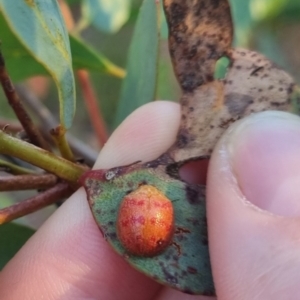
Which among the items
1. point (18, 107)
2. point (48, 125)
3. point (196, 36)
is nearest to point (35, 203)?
point (18, 107)

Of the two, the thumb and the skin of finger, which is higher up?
the thumb

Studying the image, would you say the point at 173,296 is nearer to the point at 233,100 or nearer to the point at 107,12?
the point at 233,100

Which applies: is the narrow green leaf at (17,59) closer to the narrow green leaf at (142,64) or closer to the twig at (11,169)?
the narrow green leaf at (142,64)

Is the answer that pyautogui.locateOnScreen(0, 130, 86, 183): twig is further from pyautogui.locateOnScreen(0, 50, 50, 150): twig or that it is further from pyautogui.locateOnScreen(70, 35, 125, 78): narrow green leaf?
pyautogui.locateOnScreen(70, 35, 125, 78): narrow green leaf

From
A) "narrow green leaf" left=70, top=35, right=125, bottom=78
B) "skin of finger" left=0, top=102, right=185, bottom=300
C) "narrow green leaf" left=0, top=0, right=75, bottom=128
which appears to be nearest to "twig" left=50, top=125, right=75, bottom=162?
"narrow green leaf" left=0, top=0, right=75, bottom=128

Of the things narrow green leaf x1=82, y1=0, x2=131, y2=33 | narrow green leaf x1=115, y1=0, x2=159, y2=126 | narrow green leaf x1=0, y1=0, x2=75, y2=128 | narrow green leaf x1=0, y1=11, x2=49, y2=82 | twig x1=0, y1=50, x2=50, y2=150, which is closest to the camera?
narrow green leaf x1=0, y1=0, x2=75, y2=128
